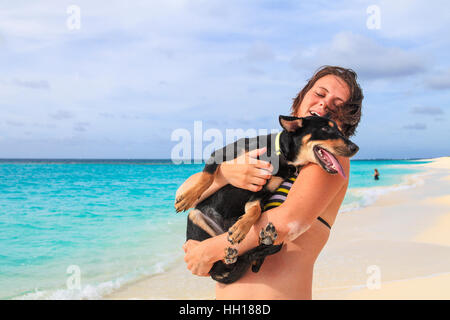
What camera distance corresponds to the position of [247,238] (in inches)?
73.8

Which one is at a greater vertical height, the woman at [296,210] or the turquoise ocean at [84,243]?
the woman at [296,210]

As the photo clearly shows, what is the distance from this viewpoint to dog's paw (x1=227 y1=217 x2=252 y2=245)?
71.4 inches

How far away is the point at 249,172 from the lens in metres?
2.04

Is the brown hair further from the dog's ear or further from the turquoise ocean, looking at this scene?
the turquoise ocean

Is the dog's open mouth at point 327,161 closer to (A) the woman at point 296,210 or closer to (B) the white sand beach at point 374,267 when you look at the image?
(A) the woman at point 296,210

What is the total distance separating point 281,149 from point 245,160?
0.64 feet

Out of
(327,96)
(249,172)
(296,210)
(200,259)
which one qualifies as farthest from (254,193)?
(327,96)

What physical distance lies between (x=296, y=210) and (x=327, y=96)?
77cm

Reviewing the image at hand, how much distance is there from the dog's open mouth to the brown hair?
392 mm

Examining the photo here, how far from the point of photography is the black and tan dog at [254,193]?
1.88 meters

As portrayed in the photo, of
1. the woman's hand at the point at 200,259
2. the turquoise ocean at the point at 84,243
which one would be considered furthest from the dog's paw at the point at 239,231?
the turquoise ocean at the point at 84,243

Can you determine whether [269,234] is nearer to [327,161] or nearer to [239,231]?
[239,231]

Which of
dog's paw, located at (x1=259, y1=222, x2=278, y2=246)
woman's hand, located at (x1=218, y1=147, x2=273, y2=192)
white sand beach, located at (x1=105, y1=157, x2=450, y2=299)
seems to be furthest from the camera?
white sand beach, located at (x1=105, y1=157, x2=450, y2=299)

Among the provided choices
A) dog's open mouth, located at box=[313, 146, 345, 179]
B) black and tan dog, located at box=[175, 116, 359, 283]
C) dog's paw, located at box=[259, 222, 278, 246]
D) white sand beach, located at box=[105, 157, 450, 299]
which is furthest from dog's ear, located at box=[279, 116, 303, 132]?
white sand beach, located at box=[105, 157, 450, 299]
